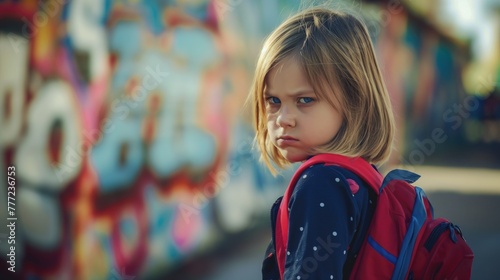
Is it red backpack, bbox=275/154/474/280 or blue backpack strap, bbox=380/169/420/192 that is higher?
blue backpack strap, bbox=380/169/420/192

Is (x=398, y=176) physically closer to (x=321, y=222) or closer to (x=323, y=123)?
(x=323, y=123)

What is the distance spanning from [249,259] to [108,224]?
832 millimetres

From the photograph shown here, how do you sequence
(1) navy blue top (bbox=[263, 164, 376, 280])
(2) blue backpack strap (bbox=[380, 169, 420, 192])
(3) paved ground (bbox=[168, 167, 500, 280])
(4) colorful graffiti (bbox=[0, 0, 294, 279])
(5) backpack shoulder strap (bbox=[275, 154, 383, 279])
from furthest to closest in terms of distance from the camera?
(3) paved ground (bbox=[168, 167, 500, 280]) → (4) colorful graffiti (bbox=[0, 0, 294, 279]) → (2) blue backpack strap (bbox=[380, 169, 420, 192]) → (5) backpack shoulder strap (bbox=[275, 154, 383, 279]) → (1) navy blue top (bbox=[263, 164, 376, 280])

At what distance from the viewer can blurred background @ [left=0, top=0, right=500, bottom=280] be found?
3.71m

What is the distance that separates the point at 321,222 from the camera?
146 cm

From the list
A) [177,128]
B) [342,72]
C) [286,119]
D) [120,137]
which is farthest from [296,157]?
[177,128]

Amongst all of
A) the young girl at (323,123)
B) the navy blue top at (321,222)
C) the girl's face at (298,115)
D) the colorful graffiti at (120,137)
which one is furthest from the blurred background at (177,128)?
the navy blue top at (321,222)

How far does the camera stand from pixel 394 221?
159 cm

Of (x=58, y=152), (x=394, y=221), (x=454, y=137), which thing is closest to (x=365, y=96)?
(x=394, y=221)

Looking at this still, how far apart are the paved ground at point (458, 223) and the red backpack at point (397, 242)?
2585 mm

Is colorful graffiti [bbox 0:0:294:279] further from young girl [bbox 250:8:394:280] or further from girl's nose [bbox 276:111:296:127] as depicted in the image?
girl's nose [bbox 276:111:296:127]

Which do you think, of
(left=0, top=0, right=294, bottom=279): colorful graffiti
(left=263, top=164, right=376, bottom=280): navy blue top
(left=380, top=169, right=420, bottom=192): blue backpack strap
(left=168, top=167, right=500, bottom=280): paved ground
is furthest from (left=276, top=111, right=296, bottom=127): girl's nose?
(left=168, top=167, right=500, bottom=280): paved ground

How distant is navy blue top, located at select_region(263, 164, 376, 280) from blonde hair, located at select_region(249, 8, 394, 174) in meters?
0.11

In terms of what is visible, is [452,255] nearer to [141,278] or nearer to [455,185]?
[141,278]
